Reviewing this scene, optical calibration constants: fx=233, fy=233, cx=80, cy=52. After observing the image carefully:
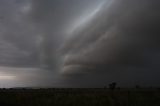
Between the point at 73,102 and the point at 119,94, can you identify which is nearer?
the point at 73,102

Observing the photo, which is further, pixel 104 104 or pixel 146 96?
pixel 146 96

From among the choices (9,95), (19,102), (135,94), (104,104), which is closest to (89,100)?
(104,104)

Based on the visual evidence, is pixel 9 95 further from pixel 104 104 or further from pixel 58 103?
pixel 104 104

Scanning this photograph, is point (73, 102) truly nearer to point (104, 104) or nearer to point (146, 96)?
point (104, 104)

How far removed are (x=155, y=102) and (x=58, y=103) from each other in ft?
79.1

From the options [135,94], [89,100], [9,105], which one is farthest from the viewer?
[135,94]

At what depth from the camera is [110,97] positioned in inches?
2340

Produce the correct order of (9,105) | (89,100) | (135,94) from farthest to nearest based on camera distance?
(135,94) < (89,100) < (9,105)

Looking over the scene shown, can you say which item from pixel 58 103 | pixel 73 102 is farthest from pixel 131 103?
pixel 58 103

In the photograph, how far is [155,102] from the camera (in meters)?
58.0

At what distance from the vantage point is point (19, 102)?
2331 inches

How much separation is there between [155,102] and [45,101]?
27.5m

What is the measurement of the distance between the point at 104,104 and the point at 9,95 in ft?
85.4

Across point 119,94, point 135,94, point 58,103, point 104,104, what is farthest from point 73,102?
point 135,94
